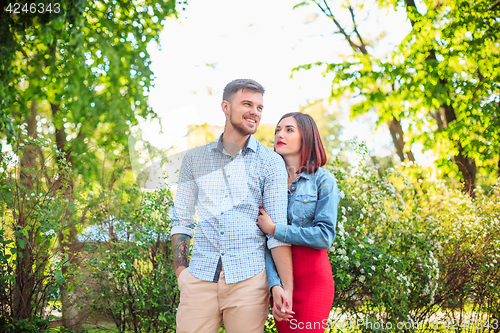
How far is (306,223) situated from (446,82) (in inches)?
281

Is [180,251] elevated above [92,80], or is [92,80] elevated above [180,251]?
[92,80]

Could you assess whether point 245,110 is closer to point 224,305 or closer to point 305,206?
point 305,206

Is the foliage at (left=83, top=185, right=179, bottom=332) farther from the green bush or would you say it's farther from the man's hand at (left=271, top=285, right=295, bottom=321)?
the man's hand at (left=271, top=285, right=295, bottom=321)

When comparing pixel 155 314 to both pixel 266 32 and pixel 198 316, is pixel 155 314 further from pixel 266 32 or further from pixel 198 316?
pixel 266 32

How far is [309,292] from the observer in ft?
6.31

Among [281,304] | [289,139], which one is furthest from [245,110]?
[281,304]

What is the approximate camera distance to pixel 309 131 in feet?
7.48

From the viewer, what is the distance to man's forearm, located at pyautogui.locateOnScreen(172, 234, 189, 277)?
81.2 inches

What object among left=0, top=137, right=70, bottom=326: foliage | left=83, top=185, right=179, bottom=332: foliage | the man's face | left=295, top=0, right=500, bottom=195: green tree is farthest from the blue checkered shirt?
left=295, top=0, right=500, bottom=195: green tree

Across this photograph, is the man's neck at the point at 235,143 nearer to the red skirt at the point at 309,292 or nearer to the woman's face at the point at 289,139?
the woman's face at the point at 289,139

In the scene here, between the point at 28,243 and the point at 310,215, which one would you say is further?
the point at 28,243

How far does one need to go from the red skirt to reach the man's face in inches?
29.5

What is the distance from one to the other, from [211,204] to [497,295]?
446cm

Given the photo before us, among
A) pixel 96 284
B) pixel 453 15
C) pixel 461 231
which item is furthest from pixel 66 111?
pixel 453 15
